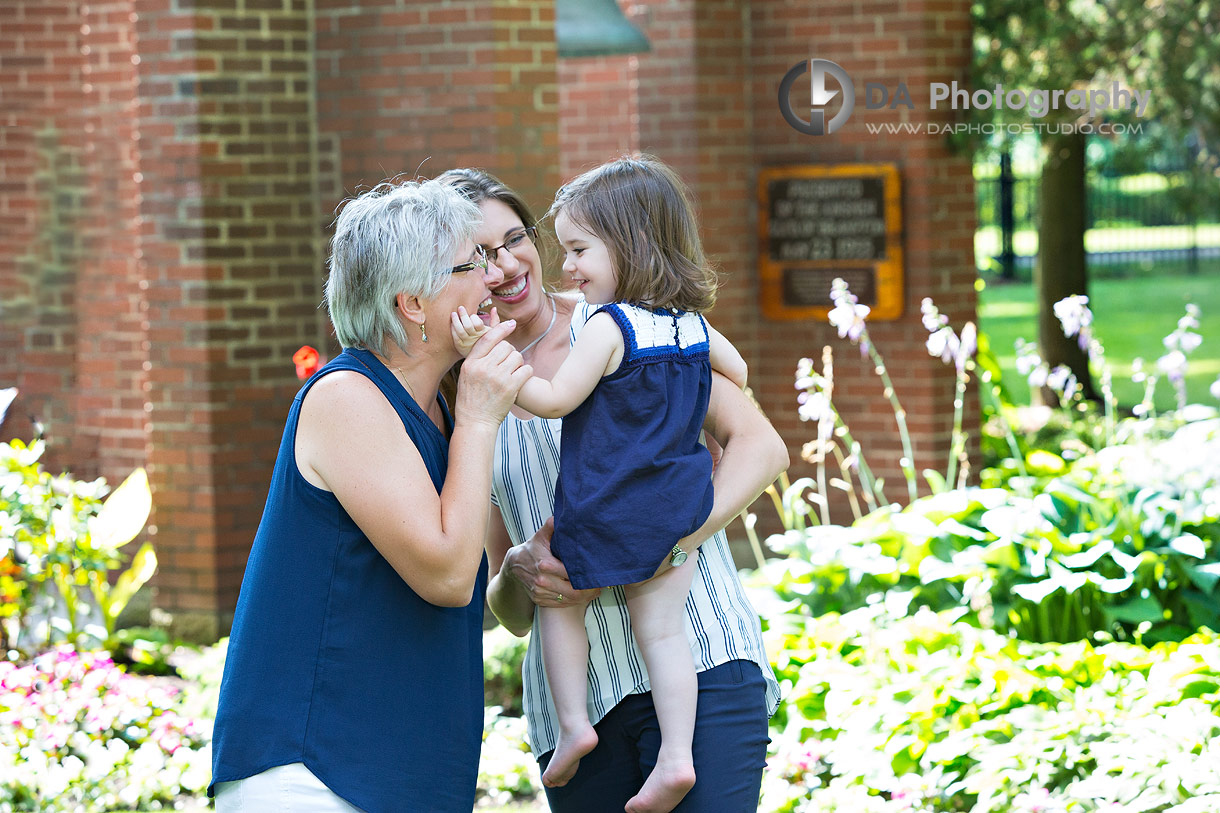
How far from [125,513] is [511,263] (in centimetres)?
401

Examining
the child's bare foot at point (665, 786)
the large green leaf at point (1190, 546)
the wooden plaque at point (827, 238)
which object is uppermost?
the wooden plaque at point (827, 238)

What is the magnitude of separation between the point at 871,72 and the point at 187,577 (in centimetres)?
429

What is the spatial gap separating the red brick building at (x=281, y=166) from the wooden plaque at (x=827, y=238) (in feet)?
0.30

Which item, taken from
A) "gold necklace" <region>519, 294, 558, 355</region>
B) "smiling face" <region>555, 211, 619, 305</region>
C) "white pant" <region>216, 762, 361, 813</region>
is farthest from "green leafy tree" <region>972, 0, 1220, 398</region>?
"white pant" <region>216, 762, 361, 813</region>

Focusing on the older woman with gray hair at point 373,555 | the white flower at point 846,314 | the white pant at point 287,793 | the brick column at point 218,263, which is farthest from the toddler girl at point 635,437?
the brick column at point 218,263

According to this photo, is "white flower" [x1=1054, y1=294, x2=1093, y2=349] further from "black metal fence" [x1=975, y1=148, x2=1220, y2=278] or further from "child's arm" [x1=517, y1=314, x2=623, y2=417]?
"black metal fence" [x1=975, y1=148, x2=1220, y2=278]

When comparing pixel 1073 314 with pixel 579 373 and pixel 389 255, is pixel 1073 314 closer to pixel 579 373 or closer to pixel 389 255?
pixel 579 373

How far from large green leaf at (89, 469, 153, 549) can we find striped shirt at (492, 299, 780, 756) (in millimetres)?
3763

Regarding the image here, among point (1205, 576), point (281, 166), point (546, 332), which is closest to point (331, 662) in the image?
point (546, 332)

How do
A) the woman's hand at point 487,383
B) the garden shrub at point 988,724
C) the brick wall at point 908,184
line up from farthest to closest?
the brick wall at point 908,184 → the garden shrub at point 988,724 → the woman's hand at point 487,383

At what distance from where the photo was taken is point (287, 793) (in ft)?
7.13

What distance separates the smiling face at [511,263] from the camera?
8.48 feet

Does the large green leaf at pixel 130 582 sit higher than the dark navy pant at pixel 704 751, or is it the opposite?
the dark navy pant at pixel 704 751

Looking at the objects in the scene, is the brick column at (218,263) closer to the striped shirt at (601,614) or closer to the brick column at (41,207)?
the brick column at (41,207)
